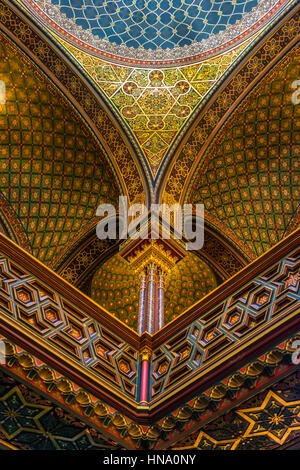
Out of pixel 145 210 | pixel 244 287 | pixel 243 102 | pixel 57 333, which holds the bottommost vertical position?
pixel 57 333

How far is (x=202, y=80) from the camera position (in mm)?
8031

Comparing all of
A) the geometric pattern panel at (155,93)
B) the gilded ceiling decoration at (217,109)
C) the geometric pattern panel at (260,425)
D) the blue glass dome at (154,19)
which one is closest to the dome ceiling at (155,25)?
the blue glass dome at (154,19)

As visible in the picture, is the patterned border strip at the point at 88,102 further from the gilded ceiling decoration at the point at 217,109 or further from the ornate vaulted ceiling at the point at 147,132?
the gilded ceiling decoration at the point at 217,109

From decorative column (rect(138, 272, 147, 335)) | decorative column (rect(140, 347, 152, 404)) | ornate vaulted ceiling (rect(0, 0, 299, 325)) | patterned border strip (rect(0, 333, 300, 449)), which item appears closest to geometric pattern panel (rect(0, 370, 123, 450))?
patterned border strip (rect(0, 333, 300, 449))

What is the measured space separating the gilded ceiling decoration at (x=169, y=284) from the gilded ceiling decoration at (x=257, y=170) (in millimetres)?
860

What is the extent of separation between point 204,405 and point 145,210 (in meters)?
4.35

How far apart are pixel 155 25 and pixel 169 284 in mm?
4499

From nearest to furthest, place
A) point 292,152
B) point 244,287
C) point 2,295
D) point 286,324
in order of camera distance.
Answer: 1. point 286,324
2. point 2,295
3. point 244,287
4. point 292,152

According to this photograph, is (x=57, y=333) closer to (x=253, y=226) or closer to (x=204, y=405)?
(x=204, y=405)

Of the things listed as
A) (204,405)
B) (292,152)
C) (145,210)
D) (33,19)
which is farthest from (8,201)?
(204,405)

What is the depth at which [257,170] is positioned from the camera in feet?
26.7

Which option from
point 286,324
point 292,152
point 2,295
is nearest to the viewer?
point 286,324

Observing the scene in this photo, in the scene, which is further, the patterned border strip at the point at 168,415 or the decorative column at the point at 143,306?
the decorative column at the point at 143,306

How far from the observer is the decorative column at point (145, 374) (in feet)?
12.3
